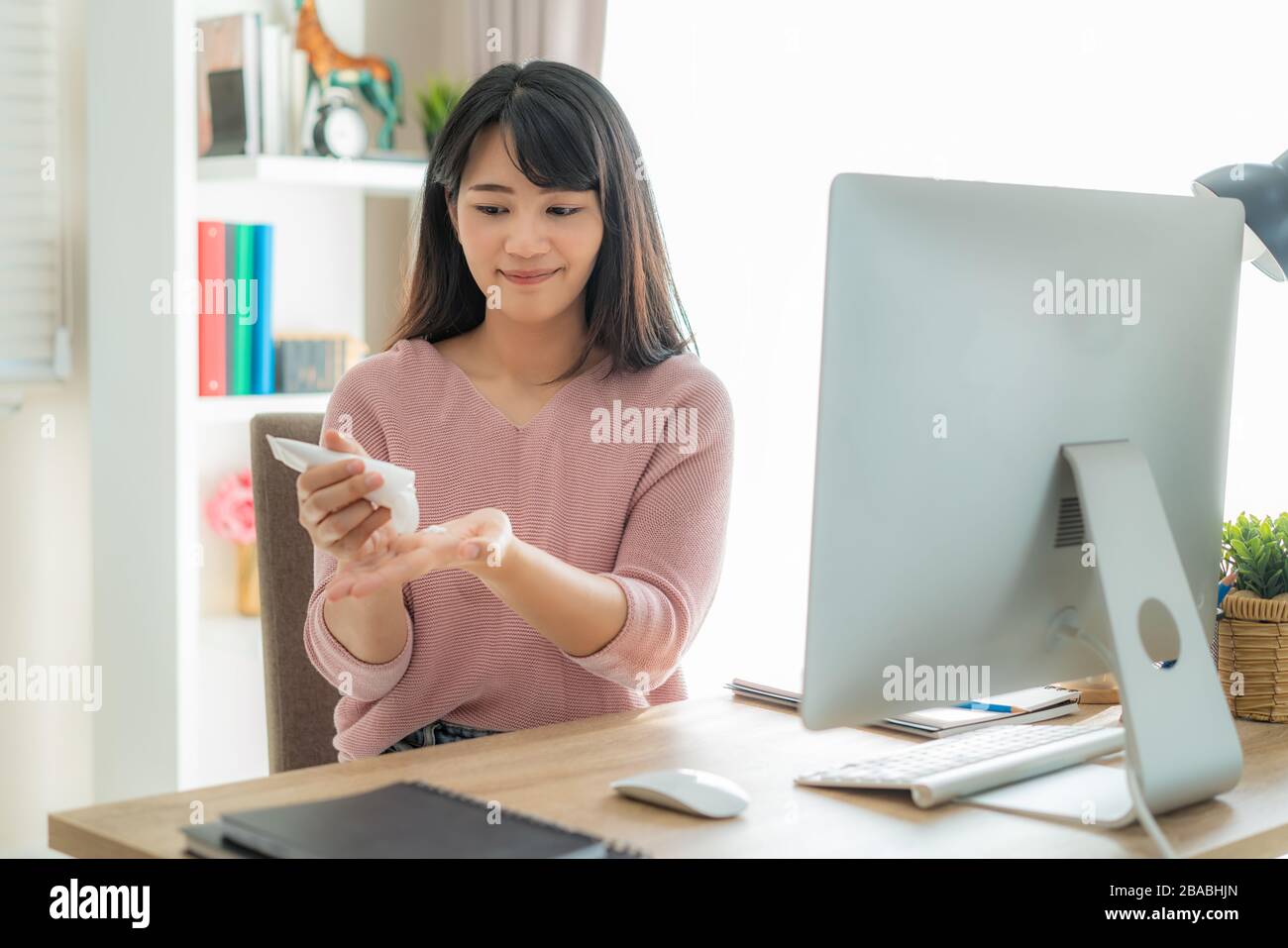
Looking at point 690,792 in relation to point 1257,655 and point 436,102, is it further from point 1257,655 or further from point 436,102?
point 436,102

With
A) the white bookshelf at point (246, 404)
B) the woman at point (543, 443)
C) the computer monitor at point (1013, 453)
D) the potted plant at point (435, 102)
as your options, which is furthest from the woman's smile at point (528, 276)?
the potted plant at point (435, 102)

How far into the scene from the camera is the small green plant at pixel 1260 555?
57.9 inches

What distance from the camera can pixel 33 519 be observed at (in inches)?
104

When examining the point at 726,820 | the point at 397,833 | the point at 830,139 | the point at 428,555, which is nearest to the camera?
the point at 397,833

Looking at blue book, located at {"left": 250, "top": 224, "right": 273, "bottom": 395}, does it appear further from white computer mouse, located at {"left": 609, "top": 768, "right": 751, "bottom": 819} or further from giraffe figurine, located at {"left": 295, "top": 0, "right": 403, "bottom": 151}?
white computer mouse, located at {"left": 609, "top": 768, "right": 751, "bottom": 819}

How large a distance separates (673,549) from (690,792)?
462 mm

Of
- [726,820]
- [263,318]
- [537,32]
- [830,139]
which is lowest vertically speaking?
[726,820]

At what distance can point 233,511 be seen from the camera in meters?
2.90

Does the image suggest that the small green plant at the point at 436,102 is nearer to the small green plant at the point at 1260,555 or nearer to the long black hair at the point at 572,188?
the long black hair at the point at 572,188

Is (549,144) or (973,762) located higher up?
(549,144)

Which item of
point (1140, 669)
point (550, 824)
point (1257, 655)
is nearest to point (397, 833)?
point (550, 824)

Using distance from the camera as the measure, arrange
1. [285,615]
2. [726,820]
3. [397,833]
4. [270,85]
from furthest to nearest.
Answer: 1. [270,85]
2. [285,615]
3. [726,820]
4. [397,833]
